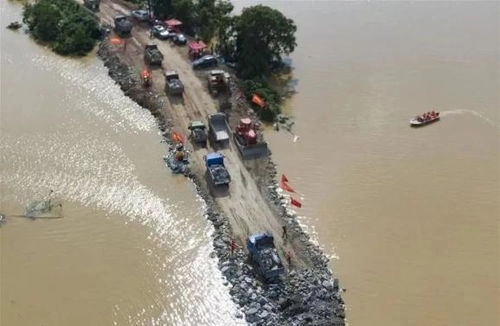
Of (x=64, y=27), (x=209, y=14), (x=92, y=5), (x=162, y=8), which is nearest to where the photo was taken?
(x=209, y=14)

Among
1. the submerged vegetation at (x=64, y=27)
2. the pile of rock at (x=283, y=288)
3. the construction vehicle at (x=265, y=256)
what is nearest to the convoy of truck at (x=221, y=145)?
the construction vehicle at (x=265, y=256)

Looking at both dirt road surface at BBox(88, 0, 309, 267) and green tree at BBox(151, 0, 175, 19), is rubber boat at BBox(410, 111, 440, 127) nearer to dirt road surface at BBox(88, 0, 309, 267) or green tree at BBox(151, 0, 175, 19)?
dirt road surface at BBox(88, 0, 309, 267)

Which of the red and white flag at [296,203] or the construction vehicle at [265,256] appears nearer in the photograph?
the construction vehicle at [265,256]

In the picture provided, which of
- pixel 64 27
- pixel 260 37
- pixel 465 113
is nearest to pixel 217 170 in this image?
pixel 260 37

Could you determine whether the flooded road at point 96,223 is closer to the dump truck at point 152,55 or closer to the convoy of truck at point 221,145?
the convoy of truck at point 221,145

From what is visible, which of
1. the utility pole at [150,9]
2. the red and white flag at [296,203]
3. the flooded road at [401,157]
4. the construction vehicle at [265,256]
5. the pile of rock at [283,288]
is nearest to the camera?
the pile of rock at [283,288]

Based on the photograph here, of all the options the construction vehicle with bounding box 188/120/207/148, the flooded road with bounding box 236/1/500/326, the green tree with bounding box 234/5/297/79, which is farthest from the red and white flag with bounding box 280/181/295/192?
the green tree with bounding box 234/5/297/79

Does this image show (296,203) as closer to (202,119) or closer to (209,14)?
(202,119)
